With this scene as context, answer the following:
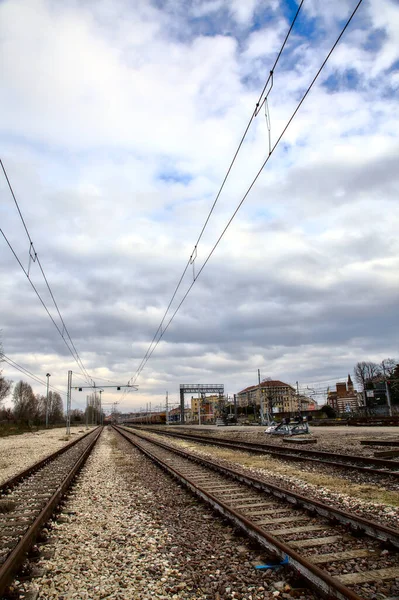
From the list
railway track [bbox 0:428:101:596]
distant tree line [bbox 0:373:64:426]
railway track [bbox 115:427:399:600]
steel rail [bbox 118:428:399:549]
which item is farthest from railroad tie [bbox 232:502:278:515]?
distant tree line [bbox 0:373:64:426]

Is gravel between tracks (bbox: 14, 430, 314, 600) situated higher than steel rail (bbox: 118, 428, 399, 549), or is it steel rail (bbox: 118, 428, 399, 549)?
steel rail (bbox: 118, 428, 399, 549)

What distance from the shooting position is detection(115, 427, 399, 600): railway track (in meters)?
4.68

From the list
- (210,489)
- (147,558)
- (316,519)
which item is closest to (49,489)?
(210,489)

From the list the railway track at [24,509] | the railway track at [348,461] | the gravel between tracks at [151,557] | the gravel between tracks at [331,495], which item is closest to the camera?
the gravel between tracks at [151,557]

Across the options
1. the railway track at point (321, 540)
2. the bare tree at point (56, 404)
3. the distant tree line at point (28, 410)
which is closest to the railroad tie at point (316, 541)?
the railway track at point (321, 540)

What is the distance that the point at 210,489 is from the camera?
10.5m

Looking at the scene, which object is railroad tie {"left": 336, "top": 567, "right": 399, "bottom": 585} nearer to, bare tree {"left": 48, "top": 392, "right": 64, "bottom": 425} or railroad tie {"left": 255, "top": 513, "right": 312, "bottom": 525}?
railroad tie {"left": 255, "top": 513, "right": 312, "bottom": 525}

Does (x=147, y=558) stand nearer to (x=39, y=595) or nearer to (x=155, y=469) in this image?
(x=39, y=595)

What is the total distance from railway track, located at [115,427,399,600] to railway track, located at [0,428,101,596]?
324 centimetres

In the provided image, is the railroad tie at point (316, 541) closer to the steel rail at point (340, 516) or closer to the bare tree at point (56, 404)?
the steel rail at point (340, 516)

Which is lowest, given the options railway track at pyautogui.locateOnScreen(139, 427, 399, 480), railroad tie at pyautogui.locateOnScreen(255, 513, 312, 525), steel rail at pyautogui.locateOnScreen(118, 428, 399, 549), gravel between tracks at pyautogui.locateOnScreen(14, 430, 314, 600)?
railway track at pyautogui.locateOnScreen(139, 427, 399, 480)

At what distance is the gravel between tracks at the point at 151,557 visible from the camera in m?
4.87

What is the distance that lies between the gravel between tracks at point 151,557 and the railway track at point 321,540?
9.4 inches

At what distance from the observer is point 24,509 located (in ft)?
30.2
